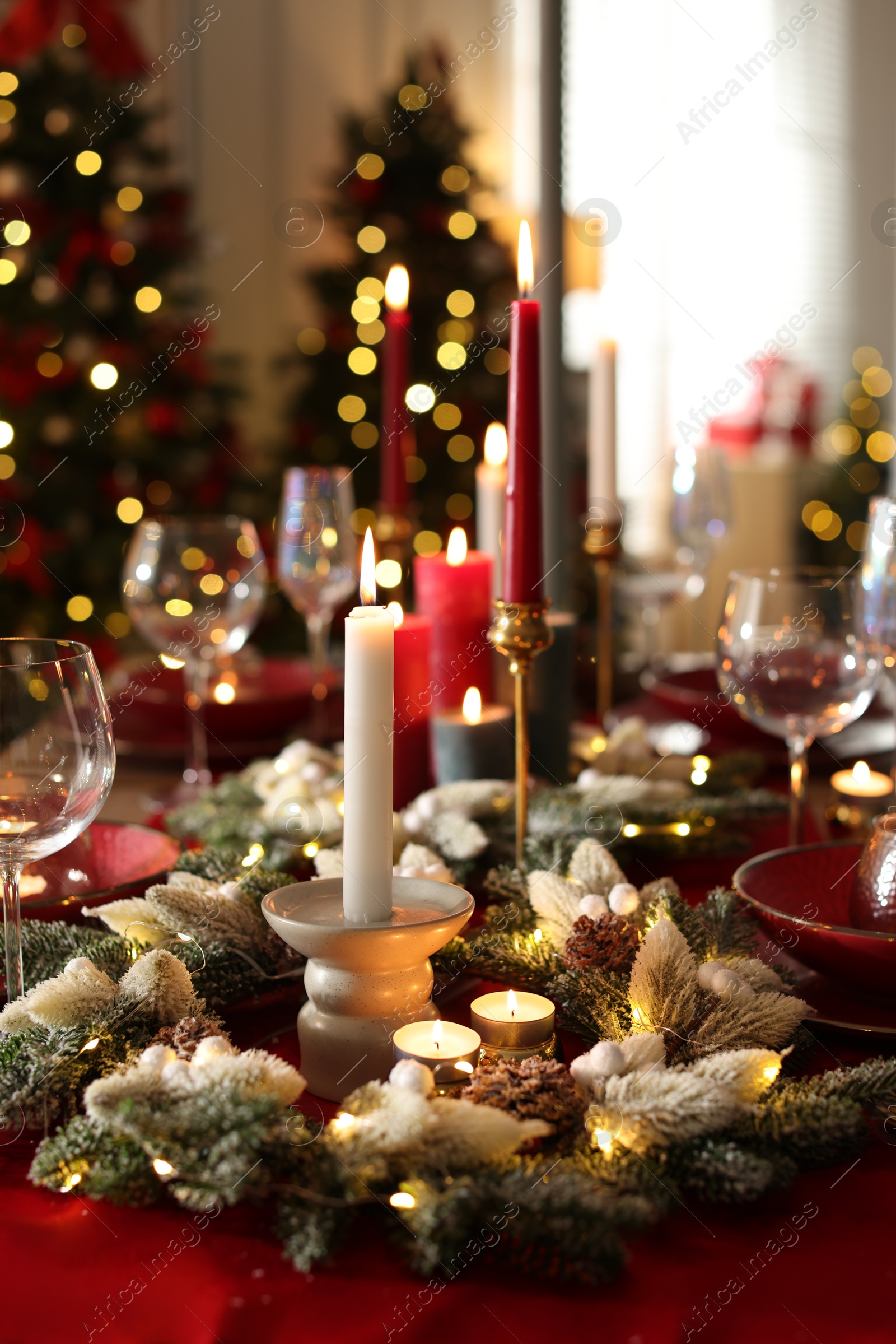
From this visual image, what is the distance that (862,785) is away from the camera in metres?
1.00

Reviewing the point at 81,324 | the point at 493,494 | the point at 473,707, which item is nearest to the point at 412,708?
the point at 473,707

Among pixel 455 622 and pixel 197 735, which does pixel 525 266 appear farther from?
pixel 197 735

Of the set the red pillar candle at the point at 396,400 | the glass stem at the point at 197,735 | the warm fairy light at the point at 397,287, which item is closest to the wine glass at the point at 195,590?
the glass stem at the point at 197,735

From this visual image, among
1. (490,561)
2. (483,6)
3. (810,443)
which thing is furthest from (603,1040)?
(810,443)

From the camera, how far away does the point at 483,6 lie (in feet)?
13.9

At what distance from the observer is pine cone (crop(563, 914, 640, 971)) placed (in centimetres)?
Answer: 63

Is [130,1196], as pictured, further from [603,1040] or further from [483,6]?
[483,6]

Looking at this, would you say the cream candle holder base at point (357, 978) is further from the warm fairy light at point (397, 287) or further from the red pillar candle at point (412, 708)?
the warm fairy light at point (397, 287)

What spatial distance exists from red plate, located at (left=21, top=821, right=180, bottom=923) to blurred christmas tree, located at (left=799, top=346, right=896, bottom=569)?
4.39m

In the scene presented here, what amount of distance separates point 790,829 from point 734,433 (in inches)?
168

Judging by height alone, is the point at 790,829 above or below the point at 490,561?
below

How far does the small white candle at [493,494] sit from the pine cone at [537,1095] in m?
0.47

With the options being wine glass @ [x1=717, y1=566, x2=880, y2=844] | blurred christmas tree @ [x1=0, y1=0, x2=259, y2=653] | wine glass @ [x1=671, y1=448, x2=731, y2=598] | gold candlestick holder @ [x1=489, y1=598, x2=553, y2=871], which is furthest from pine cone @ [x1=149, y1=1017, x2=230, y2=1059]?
blurred christmas tree @ [x1=0, y1=0, x2=259, y2=653]

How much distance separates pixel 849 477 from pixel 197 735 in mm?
4220
